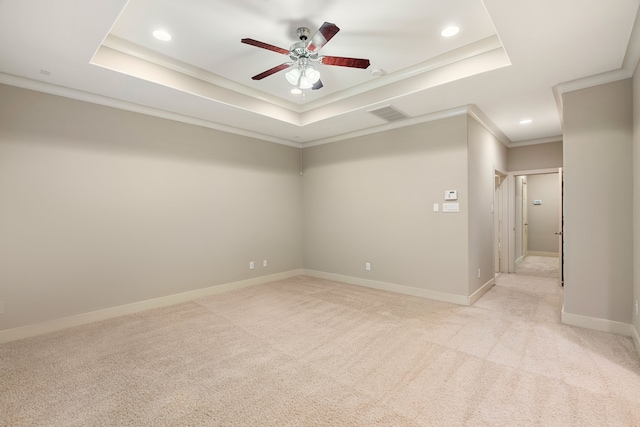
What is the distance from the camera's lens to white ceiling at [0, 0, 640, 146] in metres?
2.38

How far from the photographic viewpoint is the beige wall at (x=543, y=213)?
8.65 meters

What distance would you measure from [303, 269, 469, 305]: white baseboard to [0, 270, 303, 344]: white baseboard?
128cm

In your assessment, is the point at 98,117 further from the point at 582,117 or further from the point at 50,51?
the point at 582,117

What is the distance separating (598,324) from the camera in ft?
10.9

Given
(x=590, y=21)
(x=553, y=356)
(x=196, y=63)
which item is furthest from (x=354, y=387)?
(x=196, y=63)

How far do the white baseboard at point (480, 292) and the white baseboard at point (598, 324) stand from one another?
1.05 meters

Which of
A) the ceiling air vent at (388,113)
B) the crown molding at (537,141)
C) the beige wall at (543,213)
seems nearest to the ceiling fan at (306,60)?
the ceiling air vent at (388,113)

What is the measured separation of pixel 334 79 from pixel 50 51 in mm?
2924

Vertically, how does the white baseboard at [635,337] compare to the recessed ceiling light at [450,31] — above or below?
below

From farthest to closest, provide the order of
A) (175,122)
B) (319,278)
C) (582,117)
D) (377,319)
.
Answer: (319,278) → (175,122) → (377,319) → (582,117)

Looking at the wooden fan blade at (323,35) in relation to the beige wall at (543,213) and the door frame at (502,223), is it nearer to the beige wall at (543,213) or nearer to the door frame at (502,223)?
the door frame at (502,223)

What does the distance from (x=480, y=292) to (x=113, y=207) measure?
5388 millimetres

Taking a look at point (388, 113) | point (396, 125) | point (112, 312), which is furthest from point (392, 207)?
point (112, 312)

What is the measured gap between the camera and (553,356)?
9.17ft
